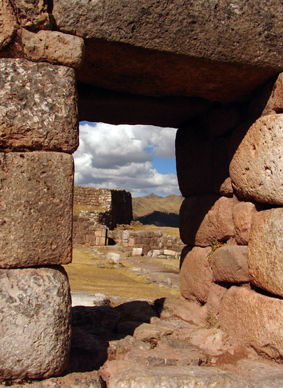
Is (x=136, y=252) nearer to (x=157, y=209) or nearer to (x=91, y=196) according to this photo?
(x=91, y=196)

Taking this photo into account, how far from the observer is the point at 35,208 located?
2.62m

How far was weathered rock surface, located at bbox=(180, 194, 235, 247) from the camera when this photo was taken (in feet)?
14.2

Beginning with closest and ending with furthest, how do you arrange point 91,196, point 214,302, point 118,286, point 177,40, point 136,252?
point 177,40
point 214,302
point 118,286
point 136,252
point 91,196

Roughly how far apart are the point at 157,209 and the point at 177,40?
47.5m

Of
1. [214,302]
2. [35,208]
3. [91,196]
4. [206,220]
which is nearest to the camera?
[35,208]

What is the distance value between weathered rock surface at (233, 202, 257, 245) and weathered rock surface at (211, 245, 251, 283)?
96 millimetres

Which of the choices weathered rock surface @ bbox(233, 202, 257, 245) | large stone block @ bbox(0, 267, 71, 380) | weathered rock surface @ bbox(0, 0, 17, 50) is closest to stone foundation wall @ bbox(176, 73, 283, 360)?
weathered rock surface @ bbox(233, 202, 257, 245)

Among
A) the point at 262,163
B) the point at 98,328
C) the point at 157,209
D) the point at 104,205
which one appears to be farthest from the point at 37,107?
the point at 157,209

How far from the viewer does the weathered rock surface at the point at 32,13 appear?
106 inches

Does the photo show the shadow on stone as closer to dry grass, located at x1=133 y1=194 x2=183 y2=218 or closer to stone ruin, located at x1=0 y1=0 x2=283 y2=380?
stone ruin, located at x1=0 y1=0 x2=283 y2=380

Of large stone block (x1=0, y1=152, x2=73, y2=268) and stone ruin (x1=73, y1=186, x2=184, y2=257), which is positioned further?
stone ruin (x1=73, y1=186, x2=184, y2=257)

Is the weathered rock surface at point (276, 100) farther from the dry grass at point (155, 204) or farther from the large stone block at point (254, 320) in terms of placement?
the dry grass at point (155, 204)

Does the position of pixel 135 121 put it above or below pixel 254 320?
above

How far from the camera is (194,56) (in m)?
3.11
